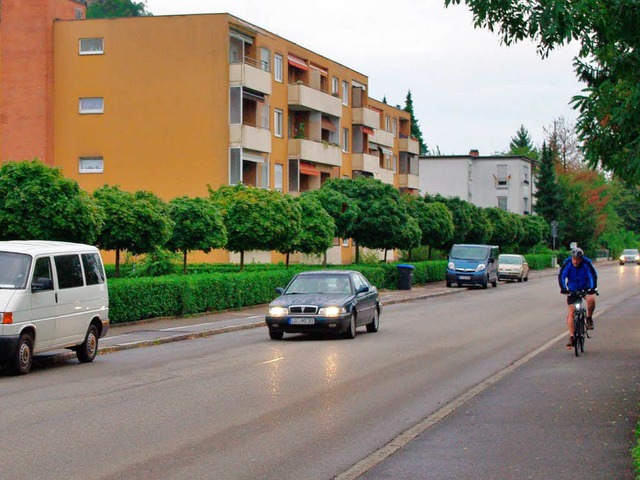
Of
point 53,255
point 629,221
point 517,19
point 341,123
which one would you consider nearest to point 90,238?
point 53,255

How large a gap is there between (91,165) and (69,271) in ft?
138

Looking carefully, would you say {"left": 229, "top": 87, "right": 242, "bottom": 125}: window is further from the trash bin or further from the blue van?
the trash bin

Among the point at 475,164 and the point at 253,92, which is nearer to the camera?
the point at 253,92

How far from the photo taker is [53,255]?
55.5ft

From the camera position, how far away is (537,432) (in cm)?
1034

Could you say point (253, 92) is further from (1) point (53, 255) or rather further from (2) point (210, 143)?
(1) point (53, 255)

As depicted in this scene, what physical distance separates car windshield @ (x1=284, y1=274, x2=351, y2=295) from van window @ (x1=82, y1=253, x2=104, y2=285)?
5.62 metres

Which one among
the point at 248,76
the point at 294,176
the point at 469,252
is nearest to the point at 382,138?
the point at 294,176

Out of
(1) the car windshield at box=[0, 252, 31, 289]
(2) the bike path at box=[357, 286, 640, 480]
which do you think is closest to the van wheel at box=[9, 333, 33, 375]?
(1) the car windshield at box=[0, 252, 31, 289]

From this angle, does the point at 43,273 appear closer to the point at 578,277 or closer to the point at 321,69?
the point at 578,277

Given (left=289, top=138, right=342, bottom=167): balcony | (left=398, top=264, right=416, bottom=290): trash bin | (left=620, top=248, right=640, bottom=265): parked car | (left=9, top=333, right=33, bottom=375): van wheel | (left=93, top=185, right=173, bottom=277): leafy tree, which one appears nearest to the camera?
(left=9, top=333, right=33, bottom=375): van wheel

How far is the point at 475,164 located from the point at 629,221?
33.2 metres

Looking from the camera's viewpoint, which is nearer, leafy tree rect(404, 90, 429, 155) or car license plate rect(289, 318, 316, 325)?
car license plate rect(289, 318, 316, 325)

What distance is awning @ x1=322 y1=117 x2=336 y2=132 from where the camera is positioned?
70562mm
